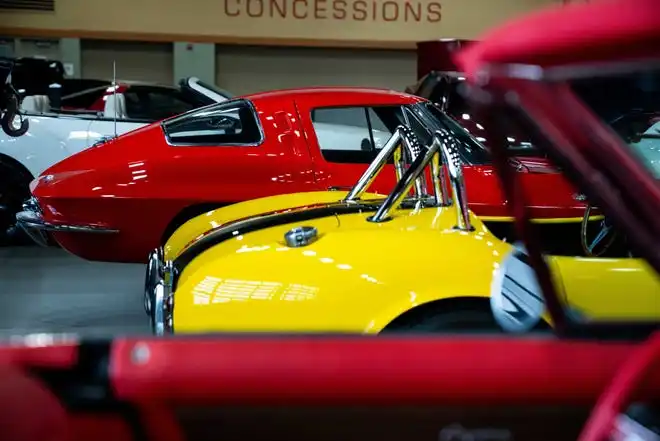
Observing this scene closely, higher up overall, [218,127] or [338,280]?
[218,127]

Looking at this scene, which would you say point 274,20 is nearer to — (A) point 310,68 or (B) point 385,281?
(A) point 310,68

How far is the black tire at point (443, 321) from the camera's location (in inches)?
96.5

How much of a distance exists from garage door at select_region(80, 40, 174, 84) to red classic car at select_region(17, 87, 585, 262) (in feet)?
27.3

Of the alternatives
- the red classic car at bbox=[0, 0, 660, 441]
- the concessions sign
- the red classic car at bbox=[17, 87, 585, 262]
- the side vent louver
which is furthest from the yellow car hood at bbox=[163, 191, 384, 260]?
the side vent louver

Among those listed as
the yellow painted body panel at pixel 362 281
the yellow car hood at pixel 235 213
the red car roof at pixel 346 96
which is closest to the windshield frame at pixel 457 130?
the red car roof at pixel 346 96

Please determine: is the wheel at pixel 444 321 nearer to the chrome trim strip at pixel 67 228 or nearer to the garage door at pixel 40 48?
the chrome trim strip at pixel 67 228

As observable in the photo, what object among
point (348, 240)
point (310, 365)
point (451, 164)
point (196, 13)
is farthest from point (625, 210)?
point (196, 13)

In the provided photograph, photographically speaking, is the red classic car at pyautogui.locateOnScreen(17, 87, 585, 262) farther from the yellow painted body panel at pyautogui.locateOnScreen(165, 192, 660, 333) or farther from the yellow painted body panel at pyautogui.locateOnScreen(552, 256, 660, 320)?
the yellow painted body panel at pyautogui.locateOnScreen(552, 256, 660, 320)

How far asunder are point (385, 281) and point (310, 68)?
11.2 m

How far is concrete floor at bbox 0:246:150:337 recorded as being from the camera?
4.68 m

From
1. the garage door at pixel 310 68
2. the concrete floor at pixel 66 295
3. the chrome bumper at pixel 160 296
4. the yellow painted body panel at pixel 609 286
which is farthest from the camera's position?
the garage door at pixel 310 68

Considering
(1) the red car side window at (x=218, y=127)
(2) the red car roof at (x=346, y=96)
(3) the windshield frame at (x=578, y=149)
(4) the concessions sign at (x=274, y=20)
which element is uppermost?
(4) the concessions sign at (x=274, y=20)

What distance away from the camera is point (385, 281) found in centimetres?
247

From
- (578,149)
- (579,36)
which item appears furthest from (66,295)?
(579,36)
